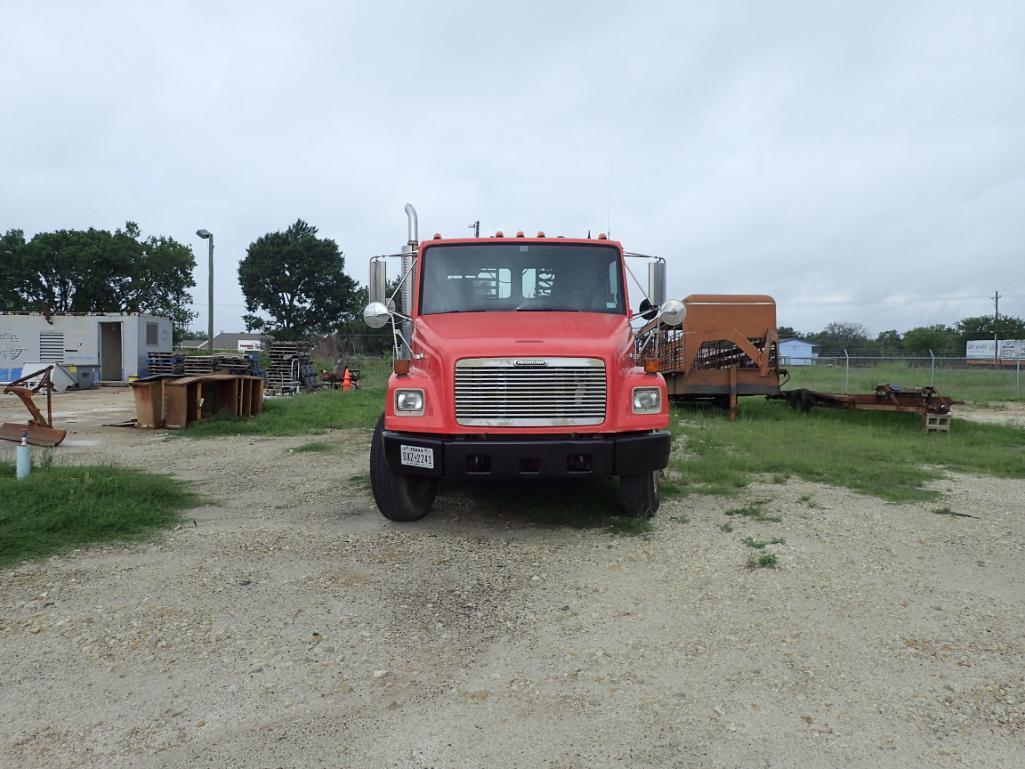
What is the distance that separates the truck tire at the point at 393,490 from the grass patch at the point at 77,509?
68.0 inches

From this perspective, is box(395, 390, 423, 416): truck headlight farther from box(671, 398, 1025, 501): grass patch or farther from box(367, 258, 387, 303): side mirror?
box(671, 398, 1025, 501): grass patch

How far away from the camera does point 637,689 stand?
3041mm

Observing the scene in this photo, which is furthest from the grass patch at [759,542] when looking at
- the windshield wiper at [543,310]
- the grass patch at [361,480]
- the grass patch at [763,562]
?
the grass patch at [361,480]

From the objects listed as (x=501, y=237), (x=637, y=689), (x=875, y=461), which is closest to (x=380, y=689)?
(x=637, y=689)

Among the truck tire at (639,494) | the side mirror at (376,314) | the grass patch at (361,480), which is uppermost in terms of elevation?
the side mirror at (376,314)

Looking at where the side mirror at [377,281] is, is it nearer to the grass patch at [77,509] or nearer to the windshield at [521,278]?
the windshield at [521,278]

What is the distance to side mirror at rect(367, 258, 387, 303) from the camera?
598 cm

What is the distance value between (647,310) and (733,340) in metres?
8.10

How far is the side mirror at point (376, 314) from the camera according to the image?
18.7 feet

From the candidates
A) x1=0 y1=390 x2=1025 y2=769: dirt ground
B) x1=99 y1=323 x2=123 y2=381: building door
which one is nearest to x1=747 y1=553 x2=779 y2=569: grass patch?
x1=0 y1=390 x2=1025 y2=769: dirt ground

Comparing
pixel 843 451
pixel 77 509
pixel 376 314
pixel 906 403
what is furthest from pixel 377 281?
pixel 906 403

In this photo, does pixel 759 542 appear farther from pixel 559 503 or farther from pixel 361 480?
pixel 361 480

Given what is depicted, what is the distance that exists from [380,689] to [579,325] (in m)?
3.39

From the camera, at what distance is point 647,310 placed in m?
6.20
